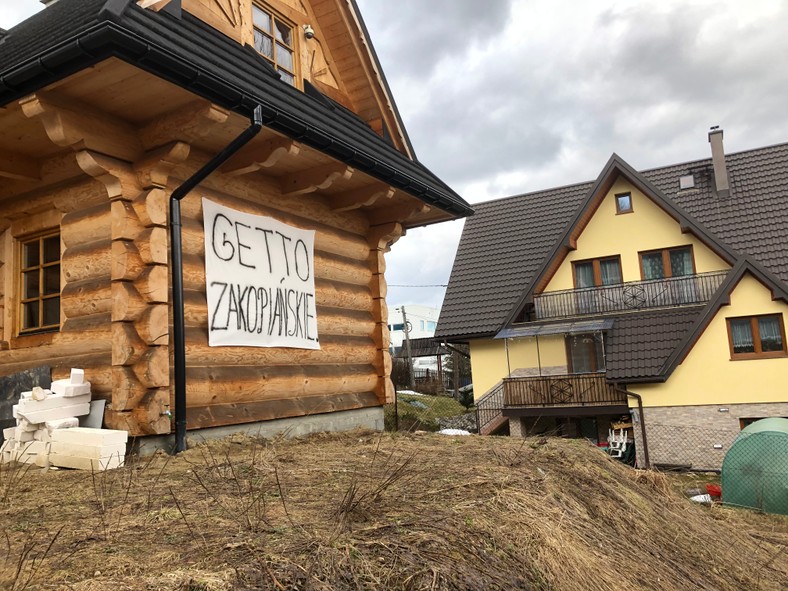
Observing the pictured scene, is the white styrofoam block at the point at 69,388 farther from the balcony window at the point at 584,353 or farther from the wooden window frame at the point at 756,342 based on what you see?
the balcony window at the point at 584,353

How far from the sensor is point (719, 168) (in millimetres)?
23906

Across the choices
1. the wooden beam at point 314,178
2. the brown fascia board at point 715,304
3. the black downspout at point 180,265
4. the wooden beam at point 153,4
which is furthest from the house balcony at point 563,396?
the wooden beam at point 153,4

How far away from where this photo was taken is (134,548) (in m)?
3.10

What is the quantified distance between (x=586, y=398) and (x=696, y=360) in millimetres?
3518

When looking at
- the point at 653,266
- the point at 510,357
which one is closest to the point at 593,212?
the point at 653,266

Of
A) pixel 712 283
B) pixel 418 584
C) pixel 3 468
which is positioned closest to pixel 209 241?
pixel 3 468

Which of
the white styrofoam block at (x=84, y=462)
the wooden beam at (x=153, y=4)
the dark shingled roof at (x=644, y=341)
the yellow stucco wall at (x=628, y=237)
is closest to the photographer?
the white styrofoam block at (x=84, y=462)

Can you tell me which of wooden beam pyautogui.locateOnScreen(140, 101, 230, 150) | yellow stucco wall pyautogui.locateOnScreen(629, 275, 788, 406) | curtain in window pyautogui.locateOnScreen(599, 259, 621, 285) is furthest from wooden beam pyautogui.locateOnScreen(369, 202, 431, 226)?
curtain in window pyautogui.locateOnScreen(599, 259, 621, 285)

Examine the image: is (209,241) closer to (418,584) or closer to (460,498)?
(460,498)

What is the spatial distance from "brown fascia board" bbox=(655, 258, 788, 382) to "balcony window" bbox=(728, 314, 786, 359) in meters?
0.72

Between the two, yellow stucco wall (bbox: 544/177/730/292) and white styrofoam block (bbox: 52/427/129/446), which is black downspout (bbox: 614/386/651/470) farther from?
white styrofoam block (bbox: 52/427/129/446)

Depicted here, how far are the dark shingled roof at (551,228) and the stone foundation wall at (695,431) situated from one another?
4078 mm

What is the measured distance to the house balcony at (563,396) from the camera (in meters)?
21.3

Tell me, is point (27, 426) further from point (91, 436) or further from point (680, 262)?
point (680, 262)
